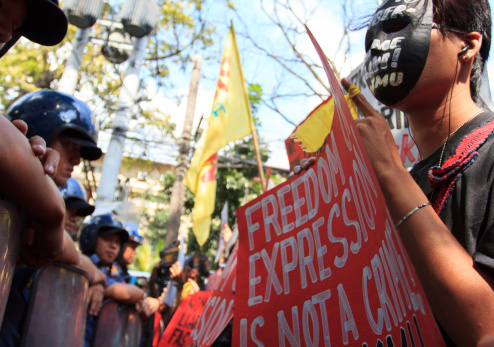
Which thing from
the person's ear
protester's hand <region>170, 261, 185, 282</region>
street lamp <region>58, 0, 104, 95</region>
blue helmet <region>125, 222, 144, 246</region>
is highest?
street lamp <region>58, 0, 104, 95</region>

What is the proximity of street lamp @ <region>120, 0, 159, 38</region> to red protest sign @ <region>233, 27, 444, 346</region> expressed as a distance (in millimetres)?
11893

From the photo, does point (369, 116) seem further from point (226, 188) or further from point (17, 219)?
point (226, 188)


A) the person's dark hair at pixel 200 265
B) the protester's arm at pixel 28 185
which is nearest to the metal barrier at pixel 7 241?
the protester's arm at pixel 28 185

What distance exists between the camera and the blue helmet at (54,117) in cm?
237

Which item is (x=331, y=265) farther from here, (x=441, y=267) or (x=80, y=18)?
(x=80, y=18)

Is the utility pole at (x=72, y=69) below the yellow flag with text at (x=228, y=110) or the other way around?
the other way around

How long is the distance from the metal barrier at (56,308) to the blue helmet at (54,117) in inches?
31.8

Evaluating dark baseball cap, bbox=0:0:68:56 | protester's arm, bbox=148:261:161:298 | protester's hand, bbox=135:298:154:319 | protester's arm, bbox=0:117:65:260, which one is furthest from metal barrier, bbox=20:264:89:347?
protester's arm, bbox=148:261:161:298

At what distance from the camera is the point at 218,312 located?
185cm

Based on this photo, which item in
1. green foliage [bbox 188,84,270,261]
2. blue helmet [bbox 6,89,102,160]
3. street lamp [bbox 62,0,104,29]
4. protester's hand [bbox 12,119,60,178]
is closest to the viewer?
protester's hand [bbox 12,119,60,178]

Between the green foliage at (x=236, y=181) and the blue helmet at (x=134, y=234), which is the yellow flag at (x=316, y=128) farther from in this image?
the green foliage at (x=236, y=181)

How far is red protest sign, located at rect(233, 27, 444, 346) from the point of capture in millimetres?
946

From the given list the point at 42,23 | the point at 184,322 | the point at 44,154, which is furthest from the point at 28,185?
the point at 184,322

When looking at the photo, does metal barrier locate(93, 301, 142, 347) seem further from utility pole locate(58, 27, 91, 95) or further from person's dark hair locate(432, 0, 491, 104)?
utility pole locate(58, 27, 91, 95)
